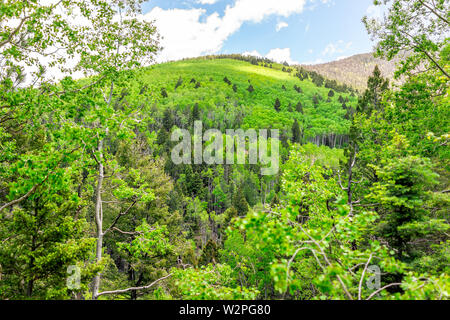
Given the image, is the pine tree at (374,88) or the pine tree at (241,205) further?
the pine tree at (241,205)

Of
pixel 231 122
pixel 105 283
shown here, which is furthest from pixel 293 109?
pixel 105 283

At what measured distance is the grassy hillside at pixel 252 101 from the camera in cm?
11444

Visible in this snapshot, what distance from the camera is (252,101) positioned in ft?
513

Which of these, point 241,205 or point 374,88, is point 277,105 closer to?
point 241,205

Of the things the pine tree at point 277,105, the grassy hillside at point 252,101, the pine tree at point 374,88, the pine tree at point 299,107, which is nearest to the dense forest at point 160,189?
the pine tree at point 374,88

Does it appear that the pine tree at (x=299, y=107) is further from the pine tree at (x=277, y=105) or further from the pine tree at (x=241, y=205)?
the pine tree at (x=241, y=205)

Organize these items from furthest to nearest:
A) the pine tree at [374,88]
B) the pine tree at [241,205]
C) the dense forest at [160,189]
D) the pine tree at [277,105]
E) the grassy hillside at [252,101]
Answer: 1. the pine tree at [277,105]
2. the grassy hillside at [252,101]
3. the pine tree at [241,205]
4. the pine tree at [374,88]
5. the dense forest at [160,189]

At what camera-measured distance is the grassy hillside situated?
11444cm

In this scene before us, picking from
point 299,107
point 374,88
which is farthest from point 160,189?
point 299,107

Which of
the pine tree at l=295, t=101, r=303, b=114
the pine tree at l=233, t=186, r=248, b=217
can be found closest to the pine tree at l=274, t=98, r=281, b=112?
the pine tree at l=295, t=101, r=303, b=114

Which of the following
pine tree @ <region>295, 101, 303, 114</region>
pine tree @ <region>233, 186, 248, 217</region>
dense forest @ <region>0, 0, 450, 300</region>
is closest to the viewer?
dense forest @ <region>0, 0, 450, 300</region>

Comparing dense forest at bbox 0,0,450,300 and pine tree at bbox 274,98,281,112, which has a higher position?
pine tree at bbox 274,98,281,112

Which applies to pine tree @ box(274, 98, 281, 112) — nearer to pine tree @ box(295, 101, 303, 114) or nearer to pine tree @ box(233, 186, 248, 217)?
pine tree @ box(295, 101, 303, 114)

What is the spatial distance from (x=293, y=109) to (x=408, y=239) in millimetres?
145578
